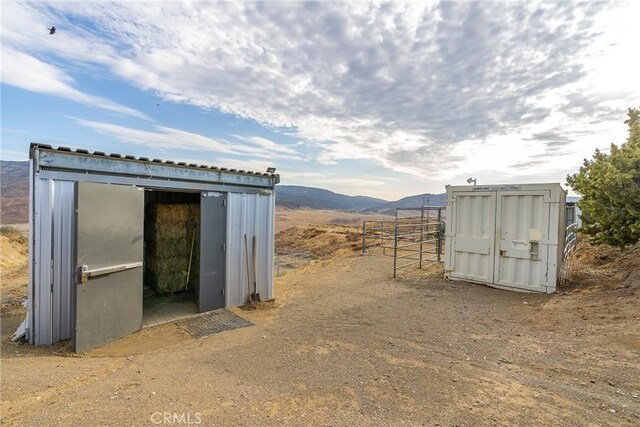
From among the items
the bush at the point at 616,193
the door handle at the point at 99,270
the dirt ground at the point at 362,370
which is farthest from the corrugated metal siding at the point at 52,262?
the bush at the point at 616,193

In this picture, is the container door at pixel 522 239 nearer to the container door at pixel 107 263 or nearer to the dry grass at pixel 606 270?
the dry grass at pixel 606 270

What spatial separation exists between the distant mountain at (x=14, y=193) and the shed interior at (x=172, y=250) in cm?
2605

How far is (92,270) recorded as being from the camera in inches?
164

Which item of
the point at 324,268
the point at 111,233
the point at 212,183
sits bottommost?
the point at 324,268

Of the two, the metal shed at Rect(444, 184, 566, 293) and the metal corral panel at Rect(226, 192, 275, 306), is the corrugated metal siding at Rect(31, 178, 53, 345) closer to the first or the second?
the metal corral panel at Rect(226, 192, 275, 306)

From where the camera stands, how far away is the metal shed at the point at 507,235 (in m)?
6.65

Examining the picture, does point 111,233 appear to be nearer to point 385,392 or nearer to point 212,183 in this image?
point 212,183

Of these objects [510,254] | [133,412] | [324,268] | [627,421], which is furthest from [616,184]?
[133,412]

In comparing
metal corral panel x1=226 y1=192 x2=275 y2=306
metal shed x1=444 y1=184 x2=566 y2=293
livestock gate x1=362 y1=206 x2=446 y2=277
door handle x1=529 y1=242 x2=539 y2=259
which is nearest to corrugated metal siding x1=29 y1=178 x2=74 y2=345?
metal corral panel x1=226 y1=192 x2=275 y2=306

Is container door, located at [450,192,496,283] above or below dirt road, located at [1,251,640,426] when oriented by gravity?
above

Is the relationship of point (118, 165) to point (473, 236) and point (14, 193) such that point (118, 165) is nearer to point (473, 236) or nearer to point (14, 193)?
point (473, 236)

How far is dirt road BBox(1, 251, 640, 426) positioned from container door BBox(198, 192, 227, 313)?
0.85m

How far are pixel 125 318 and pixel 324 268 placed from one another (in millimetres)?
6367

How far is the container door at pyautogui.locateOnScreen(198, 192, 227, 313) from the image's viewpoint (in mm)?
5805
